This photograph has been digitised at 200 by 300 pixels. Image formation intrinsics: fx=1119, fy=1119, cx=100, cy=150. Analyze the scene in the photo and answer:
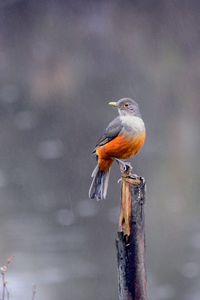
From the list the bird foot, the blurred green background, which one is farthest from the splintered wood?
the blurred green background

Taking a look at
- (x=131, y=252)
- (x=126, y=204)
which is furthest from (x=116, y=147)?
(x=131, y=252)

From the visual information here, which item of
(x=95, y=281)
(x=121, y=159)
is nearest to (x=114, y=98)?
(x=95, y=281)

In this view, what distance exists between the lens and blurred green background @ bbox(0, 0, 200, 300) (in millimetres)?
8758

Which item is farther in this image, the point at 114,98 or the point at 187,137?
the point at 114,98

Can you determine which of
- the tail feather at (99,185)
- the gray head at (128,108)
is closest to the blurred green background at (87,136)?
the gray head at (128,108)

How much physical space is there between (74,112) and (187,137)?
1607 mm

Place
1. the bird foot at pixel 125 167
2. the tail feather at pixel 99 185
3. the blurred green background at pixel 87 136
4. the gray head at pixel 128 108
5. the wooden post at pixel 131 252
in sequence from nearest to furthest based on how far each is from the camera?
the wooden post at pixel 131 252, the bird foot at pixel 125 167, the tail feather at pixel 99 185, the gray head at pixel 128 108, the blurred green background at pixel 87 136

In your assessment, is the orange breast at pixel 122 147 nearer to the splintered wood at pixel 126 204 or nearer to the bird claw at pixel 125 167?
the bird claw at pixel 125 167

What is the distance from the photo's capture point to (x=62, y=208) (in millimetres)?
9938

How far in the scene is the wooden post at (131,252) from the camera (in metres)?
4.54

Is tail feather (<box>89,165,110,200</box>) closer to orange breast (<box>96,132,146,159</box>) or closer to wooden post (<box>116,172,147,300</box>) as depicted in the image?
orange breast (<box>96,132,146,159</box>)

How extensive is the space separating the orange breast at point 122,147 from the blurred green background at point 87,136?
2353 mm

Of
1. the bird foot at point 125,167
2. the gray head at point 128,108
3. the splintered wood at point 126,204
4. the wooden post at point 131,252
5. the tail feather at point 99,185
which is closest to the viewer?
the wooden post at point 131,252

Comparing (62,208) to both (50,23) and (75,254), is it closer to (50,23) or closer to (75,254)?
(75,254)
